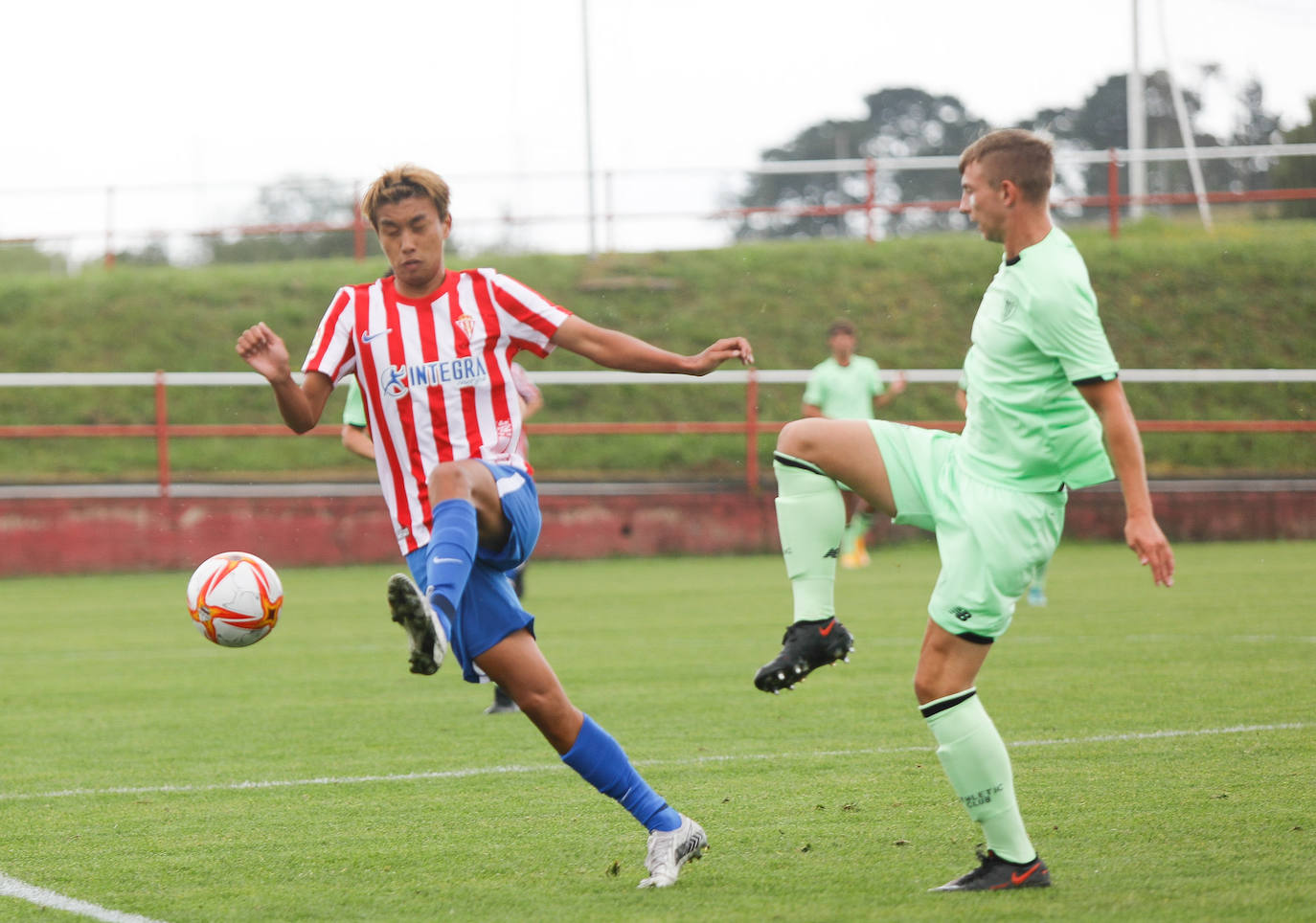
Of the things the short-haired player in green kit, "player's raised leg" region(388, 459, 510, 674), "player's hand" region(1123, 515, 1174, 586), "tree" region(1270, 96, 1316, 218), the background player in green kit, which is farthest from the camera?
"tree" region(1270, 96, 1316, 218)

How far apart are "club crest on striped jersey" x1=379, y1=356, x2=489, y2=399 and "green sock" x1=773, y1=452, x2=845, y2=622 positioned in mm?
901

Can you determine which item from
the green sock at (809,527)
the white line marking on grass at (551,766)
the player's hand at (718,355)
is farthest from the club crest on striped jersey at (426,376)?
the white line marking on grass at (551,766)

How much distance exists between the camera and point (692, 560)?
15.5 meters

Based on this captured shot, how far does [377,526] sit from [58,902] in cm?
1153

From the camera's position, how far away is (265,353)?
395cm

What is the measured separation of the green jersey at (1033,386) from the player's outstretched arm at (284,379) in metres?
1.80

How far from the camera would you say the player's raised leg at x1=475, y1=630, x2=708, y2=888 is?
3.98 metres

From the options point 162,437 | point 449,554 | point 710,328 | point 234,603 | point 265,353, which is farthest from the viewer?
point 710,328

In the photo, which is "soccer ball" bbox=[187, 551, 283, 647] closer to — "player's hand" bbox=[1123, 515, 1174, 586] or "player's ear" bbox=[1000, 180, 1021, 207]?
"player's ear" bbox=[1000, 180, 1021, 207]

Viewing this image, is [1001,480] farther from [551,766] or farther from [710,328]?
[710,328]

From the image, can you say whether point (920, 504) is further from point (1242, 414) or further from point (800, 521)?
point (1242, 414)

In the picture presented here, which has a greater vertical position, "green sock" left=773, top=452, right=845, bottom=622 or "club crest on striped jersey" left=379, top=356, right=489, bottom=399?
"club crest on striped jersey" left=379, top=356, right=489, bottom=399

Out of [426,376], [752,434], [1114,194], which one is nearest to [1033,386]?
[426,376]

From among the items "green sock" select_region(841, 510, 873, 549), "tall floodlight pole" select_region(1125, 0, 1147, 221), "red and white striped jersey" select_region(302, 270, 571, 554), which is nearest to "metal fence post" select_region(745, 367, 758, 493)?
"green sock" select_region(841, 510, 873, 549)
